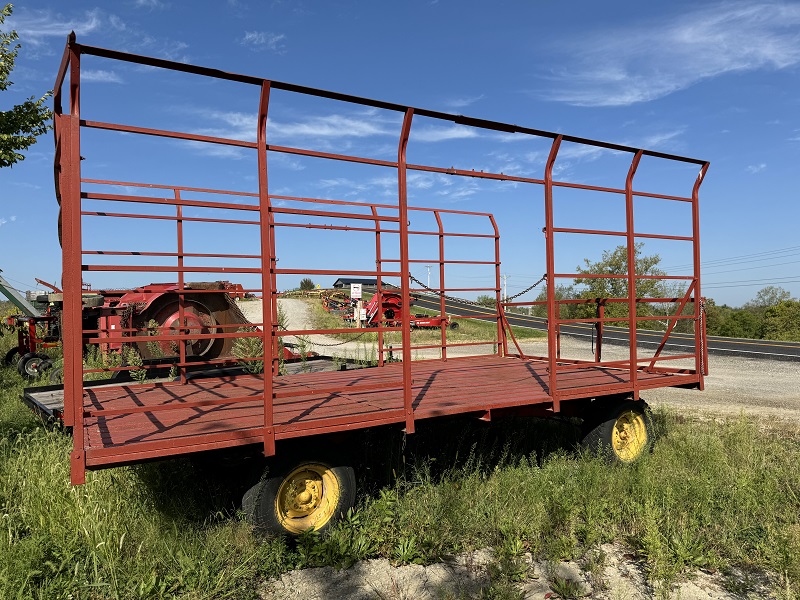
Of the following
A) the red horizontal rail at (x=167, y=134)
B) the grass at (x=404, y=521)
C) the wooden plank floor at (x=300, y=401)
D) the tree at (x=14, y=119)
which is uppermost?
the tree at (x=14, y=119)

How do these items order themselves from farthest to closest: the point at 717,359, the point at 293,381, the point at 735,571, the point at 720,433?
the point at 717,359 < the point at 720,433 < the point at 293,381 < the point at 735,571

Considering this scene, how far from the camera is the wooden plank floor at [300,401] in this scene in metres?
3.48

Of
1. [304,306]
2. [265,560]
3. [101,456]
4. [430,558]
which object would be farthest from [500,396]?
[304,306]

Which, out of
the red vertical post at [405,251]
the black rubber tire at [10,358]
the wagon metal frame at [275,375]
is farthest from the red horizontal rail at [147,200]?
the black rubber tire at [10,358]

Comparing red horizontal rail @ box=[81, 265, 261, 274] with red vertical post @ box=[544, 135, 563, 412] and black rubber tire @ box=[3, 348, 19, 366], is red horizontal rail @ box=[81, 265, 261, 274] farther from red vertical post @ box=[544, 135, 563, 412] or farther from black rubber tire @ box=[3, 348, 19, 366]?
black rubber tire @ box=[3, 348, 19, 366]

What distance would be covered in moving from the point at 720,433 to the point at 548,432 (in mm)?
1995

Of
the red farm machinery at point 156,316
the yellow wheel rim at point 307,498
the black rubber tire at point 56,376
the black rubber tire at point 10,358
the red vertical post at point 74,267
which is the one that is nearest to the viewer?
the red vertical post at point 74,267

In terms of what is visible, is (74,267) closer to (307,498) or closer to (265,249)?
(265,249)

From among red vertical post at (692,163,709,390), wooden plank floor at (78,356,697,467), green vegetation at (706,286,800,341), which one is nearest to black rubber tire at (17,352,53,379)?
wooden plank floor at (78,356,697,467)

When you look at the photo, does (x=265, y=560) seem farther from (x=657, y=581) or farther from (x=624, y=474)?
(x=624, y=474)

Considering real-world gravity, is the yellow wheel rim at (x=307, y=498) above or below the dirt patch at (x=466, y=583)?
above

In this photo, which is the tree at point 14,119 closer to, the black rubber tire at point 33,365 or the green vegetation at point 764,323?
the black rubber tire at point 33,365

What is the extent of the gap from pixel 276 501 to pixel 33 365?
945 cm

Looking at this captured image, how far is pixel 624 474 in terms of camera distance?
203 inches
